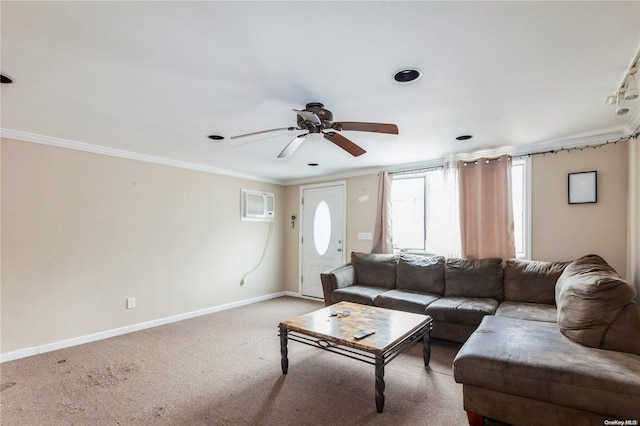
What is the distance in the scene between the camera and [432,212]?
14.6ft

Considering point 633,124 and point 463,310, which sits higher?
point 633,124

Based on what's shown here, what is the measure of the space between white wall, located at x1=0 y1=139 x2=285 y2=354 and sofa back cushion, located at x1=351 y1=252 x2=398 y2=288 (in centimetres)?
212

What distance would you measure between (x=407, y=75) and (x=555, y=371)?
79.0 inches

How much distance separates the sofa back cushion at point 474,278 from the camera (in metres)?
3.60

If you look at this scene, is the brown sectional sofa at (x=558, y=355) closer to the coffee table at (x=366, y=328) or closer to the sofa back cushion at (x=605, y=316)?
the sofa back cushion at (x=605, y=316)

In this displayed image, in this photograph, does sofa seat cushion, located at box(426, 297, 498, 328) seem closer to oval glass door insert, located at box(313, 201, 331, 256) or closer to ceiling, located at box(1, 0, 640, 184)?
ceiling, located at box(1, 0, 640, 184)

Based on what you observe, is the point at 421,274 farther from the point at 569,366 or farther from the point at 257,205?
the point at 257,205

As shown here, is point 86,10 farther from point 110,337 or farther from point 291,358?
point 110,337

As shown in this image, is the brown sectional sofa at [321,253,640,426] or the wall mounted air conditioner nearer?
the brown sectional sofa at [321,253,640,426]

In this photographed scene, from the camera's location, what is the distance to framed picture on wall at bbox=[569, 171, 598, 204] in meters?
3.34

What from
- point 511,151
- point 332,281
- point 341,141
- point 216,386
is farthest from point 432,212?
point 216,386

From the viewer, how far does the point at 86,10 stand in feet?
4.72

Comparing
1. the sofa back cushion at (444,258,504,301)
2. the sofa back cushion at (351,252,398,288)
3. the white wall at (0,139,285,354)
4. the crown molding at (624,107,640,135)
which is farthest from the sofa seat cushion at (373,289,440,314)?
the white wall at (0,139,285,354)

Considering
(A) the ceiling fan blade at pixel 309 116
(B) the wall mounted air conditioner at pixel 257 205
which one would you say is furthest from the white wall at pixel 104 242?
(A) the ceiling fan blade at pixel 309 116
